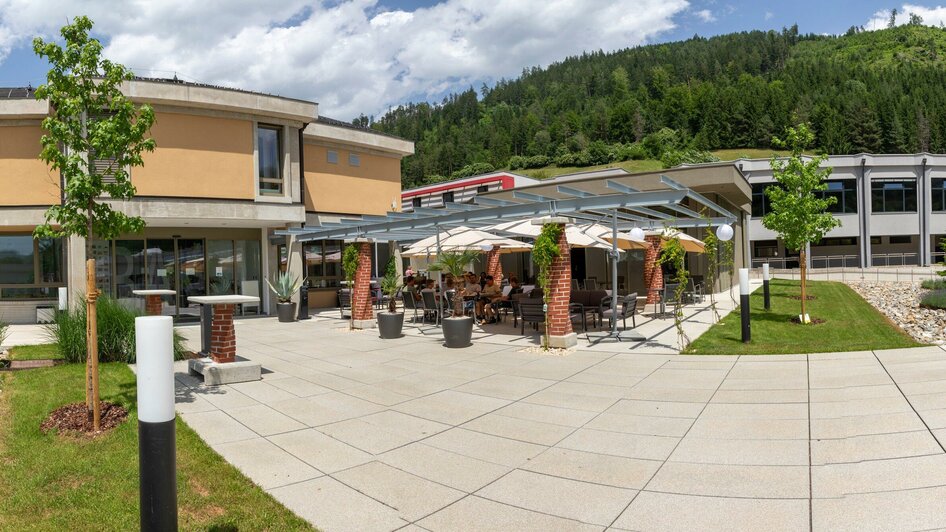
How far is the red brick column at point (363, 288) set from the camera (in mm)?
14852

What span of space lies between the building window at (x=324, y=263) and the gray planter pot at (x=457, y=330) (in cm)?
1159

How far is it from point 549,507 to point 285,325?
13550mm

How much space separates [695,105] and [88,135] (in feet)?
386

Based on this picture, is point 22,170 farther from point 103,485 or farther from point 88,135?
point 103,485

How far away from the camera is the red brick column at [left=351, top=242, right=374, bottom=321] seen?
48.7ft

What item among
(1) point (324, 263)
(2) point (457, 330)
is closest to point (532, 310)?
(2) point (457, 330)

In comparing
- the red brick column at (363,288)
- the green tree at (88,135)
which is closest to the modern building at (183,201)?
the red brick column at (363,288)

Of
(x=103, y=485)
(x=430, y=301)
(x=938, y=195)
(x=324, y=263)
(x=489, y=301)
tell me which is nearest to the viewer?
(x=103, y=485)

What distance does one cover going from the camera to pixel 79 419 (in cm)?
596

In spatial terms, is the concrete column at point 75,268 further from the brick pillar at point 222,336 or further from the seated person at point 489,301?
the seated person at point 489,301

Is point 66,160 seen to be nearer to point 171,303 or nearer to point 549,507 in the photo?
point 549,507

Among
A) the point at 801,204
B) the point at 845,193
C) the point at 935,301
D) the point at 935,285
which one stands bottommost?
the point at 935,301

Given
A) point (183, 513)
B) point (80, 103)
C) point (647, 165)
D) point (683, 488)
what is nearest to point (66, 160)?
point (80, 103)

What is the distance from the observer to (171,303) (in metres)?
18.5
